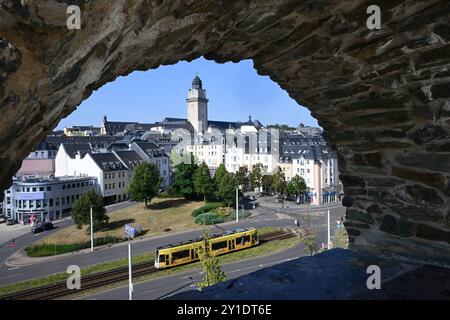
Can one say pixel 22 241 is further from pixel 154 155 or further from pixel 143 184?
pixel 154 155

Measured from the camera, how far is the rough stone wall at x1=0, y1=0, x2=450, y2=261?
1.82m

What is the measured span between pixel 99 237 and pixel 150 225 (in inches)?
213

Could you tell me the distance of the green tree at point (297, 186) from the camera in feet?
148

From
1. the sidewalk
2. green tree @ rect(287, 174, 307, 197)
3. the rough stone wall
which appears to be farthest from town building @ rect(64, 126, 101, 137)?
the rough stone wall

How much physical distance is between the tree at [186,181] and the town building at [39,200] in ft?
39.3

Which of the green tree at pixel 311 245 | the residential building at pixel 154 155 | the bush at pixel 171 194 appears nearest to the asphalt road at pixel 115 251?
the green tree at pixel 311 245

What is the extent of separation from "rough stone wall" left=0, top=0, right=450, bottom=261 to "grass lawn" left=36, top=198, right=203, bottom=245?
Result: 103 ft

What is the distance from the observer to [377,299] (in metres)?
2.94

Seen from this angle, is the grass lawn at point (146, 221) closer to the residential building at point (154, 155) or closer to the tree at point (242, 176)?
the tree at point (242, 176)

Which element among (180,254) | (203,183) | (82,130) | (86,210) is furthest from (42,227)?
(82,130)
